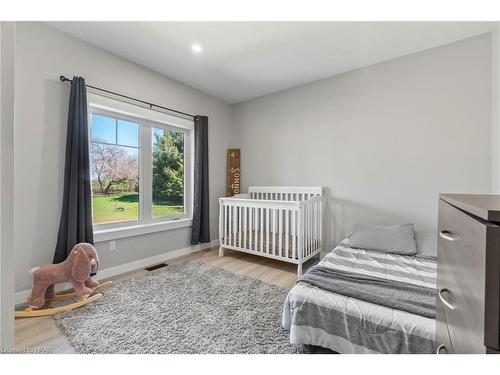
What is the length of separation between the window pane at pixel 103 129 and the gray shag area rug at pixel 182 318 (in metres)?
1.59

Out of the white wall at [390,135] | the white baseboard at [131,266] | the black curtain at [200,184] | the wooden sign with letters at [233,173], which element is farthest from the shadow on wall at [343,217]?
the white baseboard at [131,266]

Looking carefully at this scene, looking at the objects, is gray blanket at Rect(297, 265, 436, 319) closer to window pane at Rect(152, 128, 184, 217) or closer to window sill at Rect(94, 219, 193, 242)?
window sill at Rect(94, 219, 193, 242)

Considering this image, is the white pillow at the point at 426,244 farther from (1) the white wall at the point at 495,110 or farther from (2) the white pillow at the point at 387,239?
(1) the white wall at the point at 495,110

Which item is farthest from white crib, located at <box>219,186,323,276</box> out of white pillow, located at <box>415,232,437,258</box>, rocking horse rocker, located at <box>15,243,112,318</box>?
rocking horse rocker, located at <box>15,243,112,318</box>

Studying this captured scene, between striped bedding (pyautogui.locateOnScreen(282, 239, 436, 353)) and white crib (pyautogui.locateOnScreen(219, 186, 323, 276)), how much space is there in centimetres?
90

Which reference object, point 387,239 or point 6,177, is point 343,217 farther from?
point 6,177

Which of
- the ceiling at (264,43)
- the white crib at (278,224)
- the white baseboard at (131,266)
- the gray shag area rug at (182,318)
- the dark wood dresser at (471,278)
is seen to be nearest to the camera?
the dark wood dresser at (471,278)

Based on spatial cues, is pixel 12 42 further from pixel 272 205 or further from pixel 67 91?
pixel 272 205

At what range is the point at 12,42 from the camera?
768 millimetres

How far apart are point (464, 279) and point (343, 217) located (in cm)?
247

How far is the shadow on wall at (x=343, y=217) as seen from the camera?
2611mm

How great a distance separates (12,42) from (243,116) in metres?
3.20

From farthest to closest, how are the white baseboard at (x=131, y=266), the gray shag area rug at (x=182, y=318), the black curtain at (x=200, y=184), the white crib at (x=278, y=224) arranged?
1. the black curtain at (x=200, y=184)
2. the white crib at (x=278, y=224)
3. the white baseboard at (x=131, y=266)
4. the gray shag area rug at (x=182, y=318)

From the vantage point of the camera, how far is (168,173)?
123 inches
